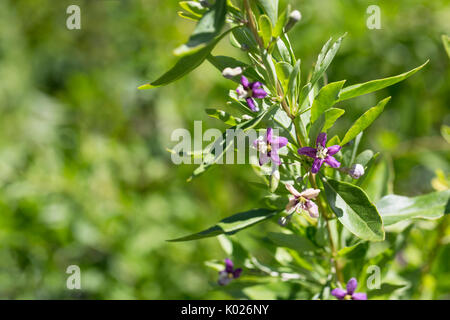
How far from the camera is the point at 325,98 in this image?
0.73m

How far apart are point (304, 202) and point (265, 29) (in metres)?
0.28

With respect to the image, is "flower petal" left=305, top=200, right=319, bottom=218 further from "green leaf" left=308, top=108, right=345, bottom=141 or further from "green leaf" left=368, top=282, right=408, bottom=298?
"green leaf" left=368, top=282, right=408, bottom=298

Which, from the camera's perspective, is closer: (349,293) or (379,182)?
(349,293)

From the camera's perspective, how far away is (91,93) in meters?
2.69

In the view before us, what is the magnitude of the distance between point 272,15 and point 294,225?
431mm

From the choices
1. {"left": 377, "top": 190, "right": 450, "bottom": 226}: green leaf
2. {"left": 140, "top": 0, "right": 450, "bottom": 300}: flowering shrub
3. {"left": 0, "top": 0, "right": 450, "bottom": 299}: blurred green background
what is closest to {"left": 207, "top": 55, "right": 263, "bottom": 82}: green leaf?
{"left": 140, "top": 0, "right": 450, "bottom": 300}: flowering shrub

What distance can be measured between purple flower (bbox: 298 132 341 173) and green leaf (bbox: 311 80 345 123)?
0.04 m

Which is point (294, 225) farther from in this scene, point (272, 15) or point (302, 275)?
point (272, 15)

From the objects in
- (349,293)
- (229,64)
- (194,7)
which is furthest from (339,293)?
(194,7)

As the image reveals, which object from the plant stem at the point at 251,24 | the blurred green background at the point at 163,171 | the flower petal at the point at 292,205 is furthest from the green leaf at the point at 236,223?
the blurred green background at the point at 163,171

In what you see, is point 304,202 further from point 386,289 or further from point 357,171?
point 386,289

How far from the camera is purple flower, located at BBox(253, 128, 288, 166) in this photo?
71 cm

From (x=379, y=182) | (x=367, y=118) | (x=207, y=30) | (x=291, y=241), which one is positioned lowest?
(x=291, y=241)
